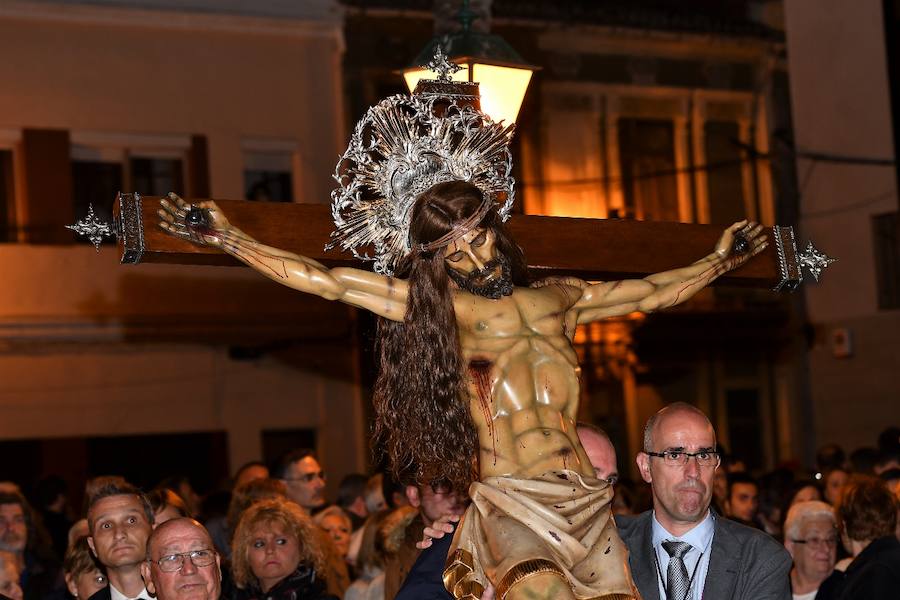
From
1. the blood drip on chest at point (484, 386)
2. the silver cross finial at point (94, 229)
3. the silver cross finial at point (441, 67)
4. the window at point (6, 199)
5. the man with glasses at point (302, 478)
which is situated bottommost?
the man with glasses at point (302, 478)

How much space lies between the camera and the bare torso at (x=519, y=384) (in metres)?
5.61

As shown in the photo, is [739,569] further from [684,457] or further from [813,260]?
[813,260]

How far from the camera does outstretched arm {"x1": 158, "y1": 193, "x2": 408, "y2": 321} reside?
18.4ft

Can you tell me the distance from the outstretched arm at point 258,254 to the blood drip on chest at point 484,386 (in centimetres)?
46

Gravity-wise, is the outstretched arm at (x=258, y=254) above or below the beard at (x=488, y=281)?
above

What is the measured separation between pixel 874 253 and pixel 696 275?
13.6 m

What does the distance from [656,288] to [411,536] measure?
1891mm

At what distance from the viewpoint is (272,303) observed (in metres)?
18.4

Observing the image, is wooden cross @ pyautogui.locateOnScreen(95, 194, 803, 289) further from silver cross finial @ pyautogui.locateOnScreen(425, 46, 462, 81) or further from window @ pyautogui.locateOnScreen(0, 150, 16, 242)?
window @ pyautogui.locateOnScreen(0, 150, 16, 242)

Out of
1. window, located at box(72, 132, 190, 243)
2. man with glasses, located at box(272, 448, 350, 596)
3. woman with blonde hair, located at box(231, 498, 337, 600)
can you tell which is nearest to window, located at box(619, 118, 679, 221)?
window, located at box(72, 132, 190, 243)

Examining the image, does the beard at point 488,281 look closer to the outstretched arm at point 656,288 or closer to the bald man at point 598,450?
the outstretched arm at point 656,288

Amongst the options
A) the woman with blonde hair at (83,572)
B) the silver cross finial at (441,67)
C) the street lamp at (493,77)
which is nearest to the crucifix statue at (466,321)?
the silver cross finial at (441,67)

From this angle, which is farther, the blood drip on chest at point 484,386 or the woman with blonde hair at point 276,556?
the woman with blonde hair at point 276,556

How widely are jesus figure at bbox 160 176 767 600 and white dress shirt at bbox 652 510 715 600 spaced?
25 centimetres
